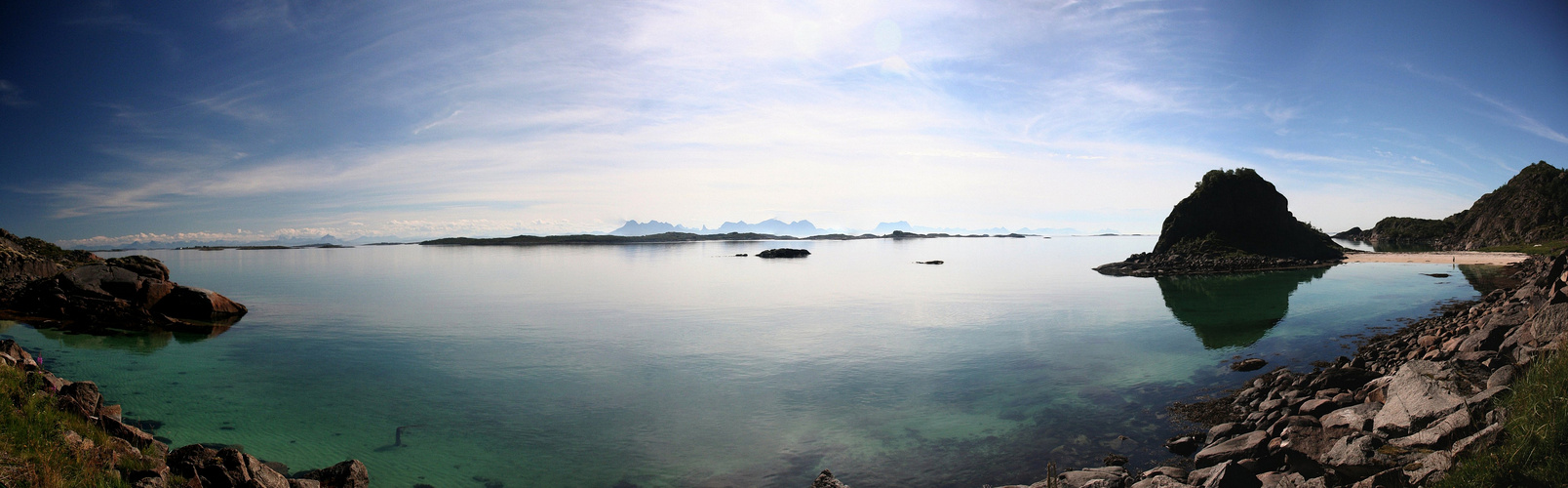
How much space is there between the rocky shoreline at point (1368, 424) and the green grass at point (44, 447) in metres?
14.8

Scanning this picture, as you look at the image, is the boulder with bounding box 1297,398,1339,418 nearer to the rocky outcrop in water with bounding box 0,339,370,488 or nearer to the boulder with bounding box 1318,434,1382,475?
the boulder with bounding box 1318,434,1382,475

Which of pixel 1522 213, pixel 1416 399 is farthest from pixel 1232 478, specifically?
pixel 1522 213

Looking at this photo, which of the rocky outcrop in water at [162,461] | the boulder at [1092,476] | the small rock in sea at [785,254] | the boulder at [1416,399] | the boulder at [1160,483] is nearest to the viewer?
the rocky outcrop in water at [162,461]

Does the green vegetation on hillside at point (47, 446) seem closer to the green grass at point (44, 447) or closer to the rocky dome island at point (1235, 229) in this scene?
the green grass at point (44, 447)

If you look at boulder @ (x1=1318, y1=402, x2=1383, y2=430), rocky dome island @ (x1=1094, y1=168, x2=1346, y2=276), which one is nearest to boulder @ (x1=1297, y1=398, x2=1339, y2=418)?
boulder @ (x1=1318, y1=402, x2=1383, y2=430)

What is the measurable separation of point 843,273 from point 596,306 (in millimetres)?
43261

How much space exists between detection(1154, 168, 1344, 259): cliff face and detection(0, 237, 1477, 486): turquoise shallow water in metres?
37.5

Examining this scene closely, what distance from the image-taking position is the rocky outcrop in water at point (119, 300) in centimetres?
3472

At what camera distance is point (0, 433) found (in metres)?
9.48

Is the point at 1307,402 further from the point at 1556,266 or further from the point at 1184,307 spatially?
the point at 1184,307

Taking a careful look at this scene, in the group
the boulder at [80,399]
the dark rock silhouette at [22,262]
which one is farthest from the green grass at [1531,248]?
the dark rock silhouette at [22,262]

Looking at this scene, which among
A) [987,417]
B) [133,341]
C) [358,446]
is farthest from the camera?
[133,341]

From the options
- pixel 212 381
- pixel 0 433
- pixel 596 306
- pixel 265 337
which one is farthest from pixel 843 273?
pixel 0 433

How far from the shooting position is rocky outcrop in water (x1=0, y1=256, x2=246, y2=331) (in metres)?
34.7
